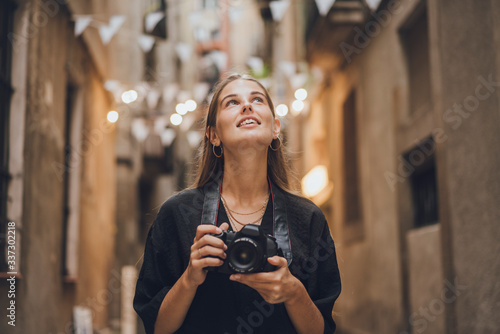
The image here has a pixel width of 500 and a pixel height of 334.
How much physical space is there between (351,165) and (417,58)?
3667 millimetres

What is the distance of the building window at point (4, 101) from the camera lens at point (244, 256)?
3786 millimetres

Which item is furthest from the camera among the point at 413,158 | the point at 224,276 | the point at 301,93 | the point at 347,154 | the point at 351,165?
the point at 347,154

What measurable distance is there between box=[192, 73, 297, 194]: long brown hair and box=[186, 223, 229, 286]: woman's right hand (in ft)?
1.60

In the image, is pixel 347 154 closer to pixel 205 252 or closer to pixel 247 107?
pixel 247 107

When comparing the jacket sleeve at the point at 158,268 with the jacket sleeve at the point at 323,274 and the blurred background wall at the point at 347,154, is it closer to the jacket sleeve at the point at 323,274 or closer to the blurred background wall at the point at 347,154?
the jacket sleeve at the point at 323,274

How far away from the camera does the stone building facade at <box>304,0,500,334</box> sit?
5.47 m

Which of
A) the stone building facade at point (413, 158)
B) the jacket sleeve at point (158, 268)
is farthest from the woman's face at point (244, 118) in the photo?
the stone building facade at point (413, 158)

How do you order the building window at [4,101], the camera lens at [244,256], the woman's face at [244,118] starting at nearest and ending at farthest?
1. the camera lens at [244,256]
2. the woman's face at [244,118]
3. the building window at [4,101]

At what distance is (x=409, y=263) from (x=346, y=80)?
16.0 ft

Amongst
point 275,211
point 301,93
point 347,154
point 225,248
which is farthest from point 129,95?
point 225,248

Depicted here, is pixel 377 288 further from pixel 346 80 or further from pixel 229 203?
pixel 229 203

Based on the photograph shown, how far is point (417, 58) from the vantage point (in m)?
8.19

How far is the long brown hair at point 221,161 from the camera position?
254 centimetres

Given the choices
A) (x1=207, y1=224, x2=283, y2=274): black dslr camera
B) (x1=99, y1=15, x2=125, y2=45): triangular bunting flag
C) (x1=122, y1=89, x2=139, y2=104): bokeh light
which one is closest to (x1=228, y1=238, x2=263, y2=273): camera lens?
(x1=207, y1=224, x2=283, y2=274): black dslr camera
